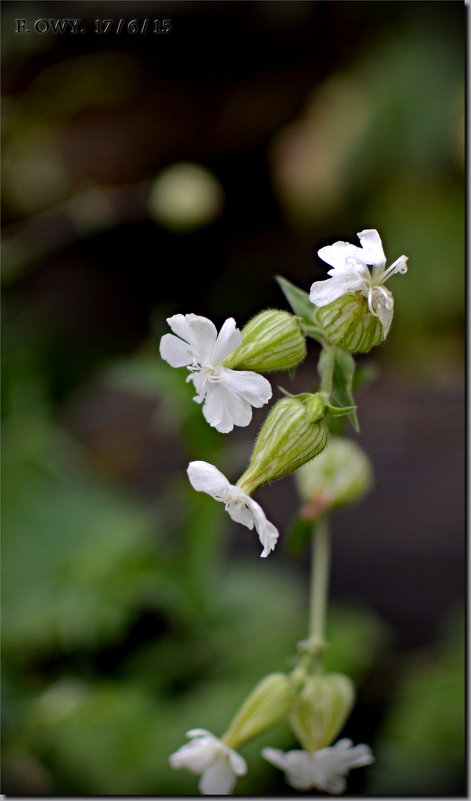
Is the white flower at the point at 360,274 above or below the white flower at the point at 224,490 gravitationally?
above

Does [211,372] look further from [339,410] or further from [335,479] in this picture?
[335,479]

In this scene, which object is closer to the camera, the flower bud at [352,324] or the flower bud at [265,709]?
the flower bud at [352,324]

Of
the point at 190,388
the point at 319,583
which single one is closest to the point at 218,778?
the point at 319,583

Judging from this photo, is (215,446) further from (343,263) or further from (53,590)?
(343,263)

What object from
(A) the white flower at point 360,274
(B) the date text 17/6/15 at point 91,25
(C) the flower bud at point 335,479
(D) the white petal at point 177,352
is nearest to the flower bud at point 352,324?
(A) the white flower at point 360,274

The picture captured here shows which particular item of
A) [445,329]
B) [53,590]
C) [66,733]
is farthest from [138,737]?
[445,329]

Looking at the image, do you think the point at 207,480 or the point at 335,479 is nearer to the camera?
the point at 207,480

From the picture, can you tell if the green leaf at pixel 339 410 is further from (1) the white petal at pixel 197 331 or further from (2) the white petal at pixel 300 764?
(2) the white petal at pixel 300 764

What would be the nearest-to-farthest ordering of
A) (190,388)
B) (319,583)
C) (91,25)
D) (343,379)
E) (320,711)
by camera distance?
(343,379) < (320,711) < (319,583) < (190,388) < (91,25)
